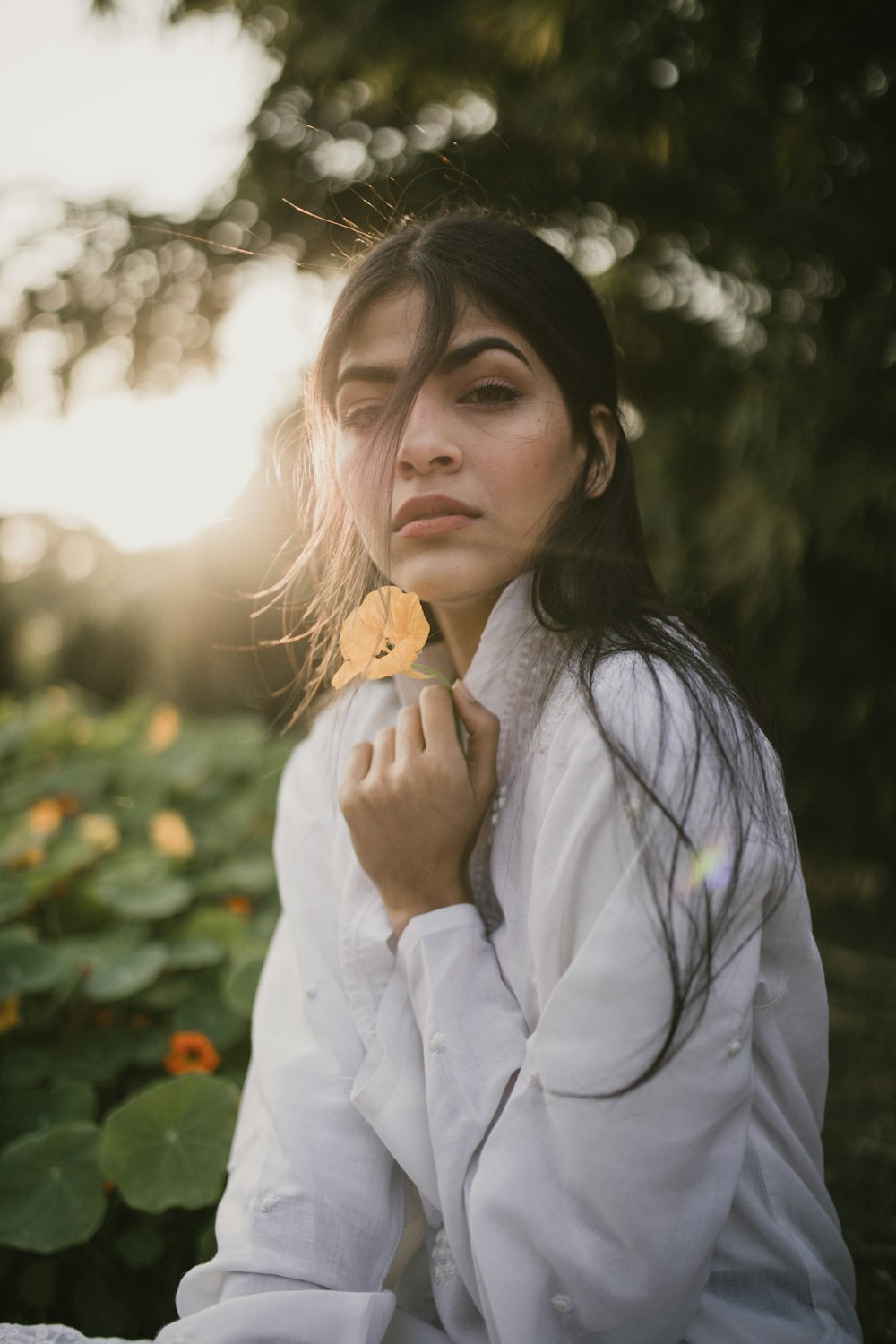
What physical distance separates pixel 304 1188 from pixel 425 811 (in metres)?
0.46

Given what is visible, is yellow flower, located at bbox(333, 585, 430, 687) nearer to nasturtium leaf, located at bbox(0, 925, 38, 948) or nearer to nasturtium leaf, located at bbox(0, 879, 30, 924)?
nasturtium leaf, located at bbox(0, 925, 38, 948)

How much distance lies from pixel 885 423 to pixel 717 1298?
6.61 feet

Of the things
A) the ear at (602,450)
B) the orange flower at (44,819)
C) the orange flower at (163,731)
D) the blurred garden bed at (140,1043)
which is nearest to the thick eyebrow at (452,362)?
the ear at (602,450)

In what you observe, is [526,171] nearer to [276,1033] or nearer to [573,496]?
[573,496]

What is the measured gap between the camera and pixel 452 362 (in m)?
1.00

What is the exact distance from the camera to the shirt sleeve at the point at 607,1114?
2.45ft

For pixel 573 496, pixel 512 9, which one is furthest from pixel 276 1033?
pixel 512 9

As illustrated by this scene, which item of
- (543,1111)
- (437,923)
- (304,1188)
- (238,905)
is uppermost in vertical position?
(437,923)

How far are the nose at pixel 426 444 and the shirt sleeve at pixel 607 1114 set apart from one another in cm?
37

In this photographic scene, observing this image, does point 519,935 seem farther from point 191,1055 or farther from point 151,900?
point 151,900

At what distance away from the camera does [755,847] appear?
789 millimetres

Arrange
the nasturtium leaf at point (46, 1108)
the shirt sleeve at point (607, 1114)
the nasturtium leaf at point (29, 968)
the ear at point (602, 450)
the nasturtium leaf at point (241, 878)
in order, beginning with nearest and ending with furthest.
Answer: the shirt sleeve at point (607, 1114)
the ear at point (602, 450)
the nasturtium leaf at point (46, 1108)
the nasturtium leaf at point (29, 968)
the nasturtium leaf at point (241, 878)

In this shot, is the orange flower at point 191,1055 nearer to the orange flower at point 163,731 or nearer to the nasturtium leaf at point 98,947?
the nasturtium leaf at point 98,947

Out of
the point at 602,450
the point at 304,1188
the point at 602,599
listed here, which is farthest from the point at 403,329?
the point at 304,1188
